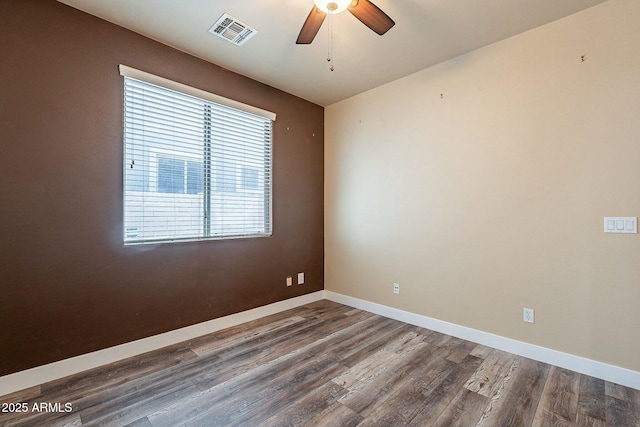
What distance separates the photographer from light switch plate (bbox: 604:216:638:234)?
79.3 inches

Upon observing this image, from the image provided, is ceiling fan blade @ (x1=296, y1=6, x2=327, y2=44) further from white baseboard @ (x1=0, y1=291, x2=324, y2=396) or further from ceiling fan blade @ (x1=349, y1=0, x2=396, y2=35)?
white baseboard @ (x1=0, y1=291, x2=324, y2=396)

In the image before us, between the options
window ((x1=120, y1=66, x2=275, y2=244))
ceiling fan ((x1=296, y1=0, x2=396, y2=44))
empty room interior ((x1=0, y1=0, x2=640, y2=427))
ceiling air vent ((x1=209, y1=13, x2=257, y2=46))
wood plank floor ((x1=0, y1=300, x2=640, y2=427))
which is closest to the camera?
wood plank floor ((x1=0, y1=300, x2=640, y2=427))

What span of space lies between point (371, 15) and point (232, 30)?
1.25 m

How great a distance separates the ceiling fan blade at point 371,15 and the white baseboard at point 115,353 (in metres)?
3.03

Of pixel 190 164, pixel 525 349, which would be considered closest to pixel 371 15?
pixel 190 164

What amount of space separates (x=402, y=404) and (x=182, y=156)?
2.79 m

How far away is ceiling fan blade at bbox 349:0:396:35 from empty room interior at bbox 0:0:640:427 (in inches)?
0.5

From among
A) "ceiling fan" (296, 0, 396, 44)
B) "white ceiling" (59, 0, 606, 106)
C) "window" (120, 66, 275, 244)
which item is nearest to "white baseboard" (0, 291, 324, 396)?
"window" (120, 66, 275, 244)

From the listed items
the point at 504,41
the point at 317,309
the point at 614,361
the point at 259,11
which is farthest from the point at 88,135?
the point at 614,361

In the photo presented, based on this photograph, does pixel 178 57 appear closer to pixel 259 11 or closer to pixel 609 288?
pixel 259 11

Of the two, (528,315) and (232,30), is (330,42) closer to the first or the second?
(232,30)

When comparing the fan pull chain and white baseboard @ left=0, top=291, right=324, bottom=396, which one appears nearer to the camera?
white baseboard @ left=0, top=291, right=324, bottom=396

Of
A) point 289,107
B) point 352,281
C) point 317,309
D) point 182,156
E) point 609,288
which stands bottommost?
point 317,309

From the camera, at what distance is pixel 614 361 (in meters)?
2.08
